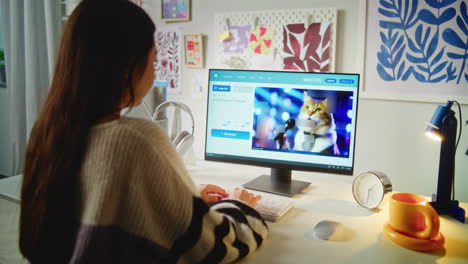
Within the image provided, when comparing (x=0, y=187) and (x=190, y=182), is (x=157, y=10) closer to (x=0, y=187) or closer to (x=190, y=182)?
(x=0, y=187)

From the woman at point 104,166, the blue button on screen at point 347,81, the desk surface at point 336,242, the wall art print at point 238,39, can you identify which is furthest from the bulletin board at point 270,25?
the woman at point 104,166

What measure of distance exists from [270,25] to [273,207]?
97 cm

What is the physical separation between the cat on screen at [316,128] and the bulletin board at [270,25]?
1.42 ft

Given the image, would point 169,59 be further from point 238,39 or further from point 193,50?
point 238,39

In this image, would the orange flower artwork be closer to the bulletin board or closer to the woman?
the bulletin board

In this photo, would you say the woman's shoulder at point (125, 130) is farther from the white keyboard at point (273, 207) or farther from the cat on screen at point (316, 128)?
the cat on screen at point (316, 128)

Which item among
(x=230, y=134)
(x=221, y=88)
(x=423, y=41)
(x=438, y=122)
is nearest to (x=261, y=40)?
(x=221, y=88)

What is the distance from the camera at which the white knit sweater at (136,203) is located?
2.37ft

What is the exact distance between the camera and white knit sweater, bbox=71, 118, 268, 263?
0.72m

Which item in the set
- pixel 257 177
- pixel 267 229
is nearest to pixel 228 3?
pixel 257 177

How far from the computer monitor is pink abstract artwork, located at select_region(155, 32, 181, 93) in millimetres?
696

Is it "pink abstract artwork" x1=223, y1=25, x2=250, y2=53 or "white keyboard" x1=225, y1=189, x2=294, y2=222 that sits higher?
"pink abstract artwork" x1=223, y1=25, x2=250, y2=53

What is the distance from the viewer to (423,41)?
5.08 feet

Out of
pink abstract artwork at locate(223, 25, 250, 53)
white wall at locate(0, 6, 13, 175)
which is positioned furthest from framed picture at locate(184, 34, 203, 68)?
white wall at locate(0, 6, 13, 175)
